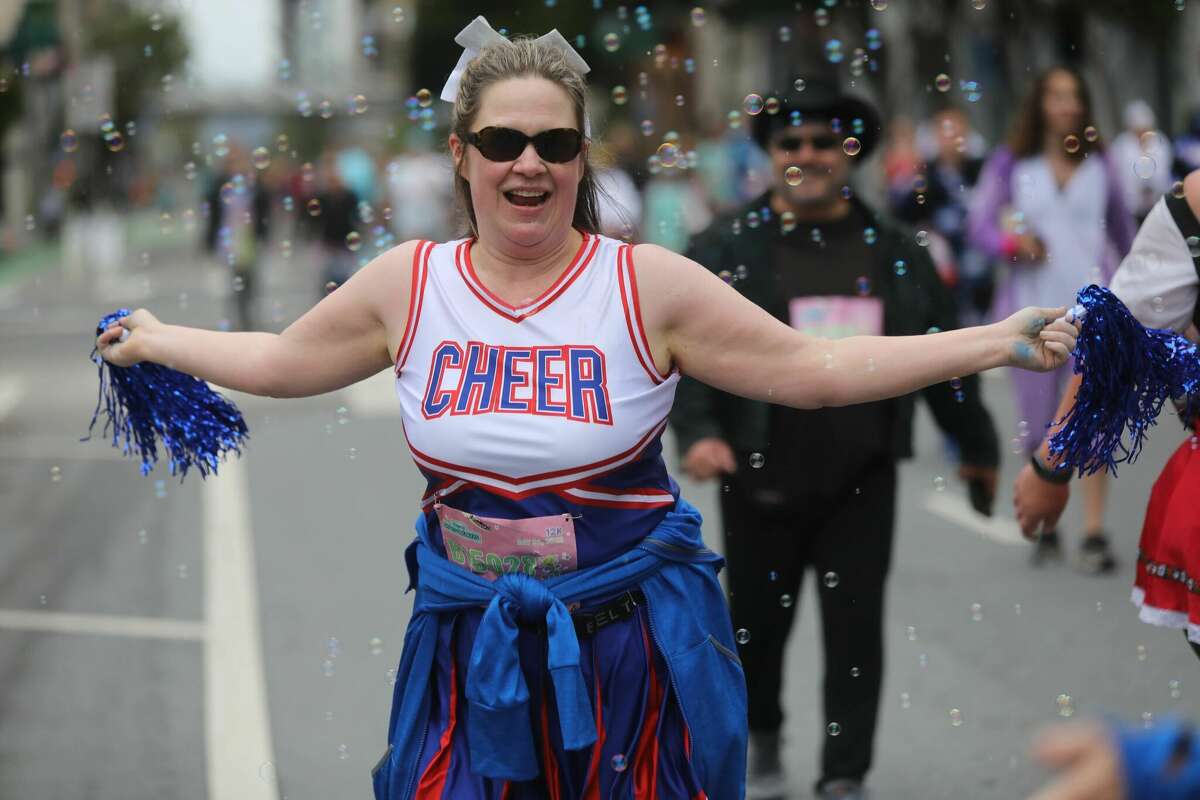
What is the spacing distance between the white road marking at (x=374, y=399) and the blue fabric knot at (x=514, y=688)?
9209 mm

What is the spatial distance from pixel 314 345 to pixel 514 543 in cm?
53

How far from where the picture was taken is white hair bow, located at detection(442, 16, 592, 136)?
320cm

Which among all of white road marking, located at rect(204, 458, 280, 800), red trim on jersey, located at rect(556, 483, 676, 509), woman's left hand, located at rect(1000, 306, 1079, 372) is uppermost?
woman's left hand, located at rect(1000, 306, 1079, 372)

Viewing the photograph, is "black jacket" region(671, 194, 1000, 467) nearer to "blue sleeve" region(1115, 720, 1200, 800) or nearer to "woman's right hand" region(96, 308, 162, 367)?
"woman's right hand" region(96, 308, 162, 367)

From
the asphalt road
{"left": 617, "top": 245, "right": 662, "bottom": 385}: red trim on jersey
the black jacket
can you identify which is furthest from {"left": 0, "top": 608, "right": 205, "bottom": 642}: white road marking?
{"left": 617, "top": 245, "right": 662, "bottom": 385}: red trim on jersey

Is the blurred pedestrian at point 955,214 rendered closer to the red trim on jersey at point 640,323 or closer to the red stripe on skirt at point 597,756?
the red trim on jersey at point 640,323

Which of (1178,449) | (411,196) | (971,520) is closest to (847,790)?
(1178,449)

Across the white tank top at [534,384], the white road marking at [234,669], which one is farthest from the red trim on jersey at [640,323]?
the white road marking at [234,669]

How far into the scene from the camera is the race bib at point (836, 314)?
4633 millimetres

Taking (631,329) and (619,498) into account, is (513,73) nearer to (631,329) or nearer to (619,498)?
(631,329)

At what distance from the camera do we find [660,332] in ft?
10.0

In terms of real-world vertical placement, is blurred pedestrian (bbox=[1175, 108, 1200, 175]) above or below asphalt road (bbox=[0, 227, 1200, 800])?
above

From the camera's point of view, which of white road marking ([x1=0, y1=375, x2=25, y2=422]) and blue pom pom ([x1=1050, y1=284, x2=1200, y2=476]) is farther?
white road marking ([x1=0, y1=375, x2=25, y2=422])

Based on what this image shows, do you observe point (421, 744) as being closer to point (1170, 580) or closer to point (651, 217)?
point (1170, 580)
